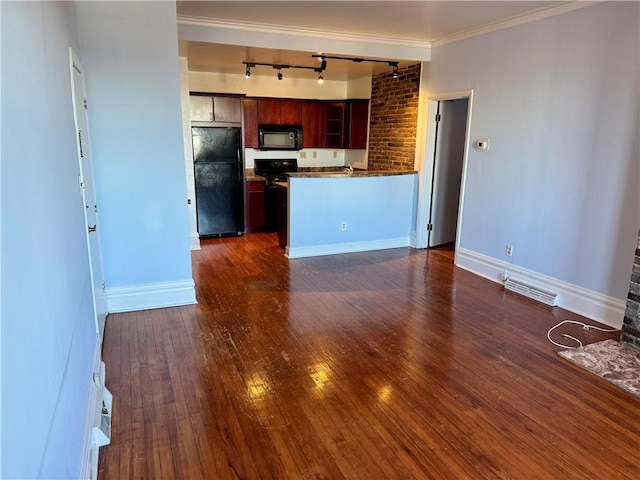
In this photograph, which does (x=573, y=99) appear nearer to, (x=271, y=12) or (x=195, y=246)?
(x=271, y=12)

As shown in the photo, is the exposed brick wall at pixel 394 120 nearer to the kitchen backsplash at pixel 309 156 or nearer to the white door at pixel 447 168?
the white door at pixel 447 168

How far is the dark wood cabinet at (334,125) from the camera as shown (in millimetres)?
7547

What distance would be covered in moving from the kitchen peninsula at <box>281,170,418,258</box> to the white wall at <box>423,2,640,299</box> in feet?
3.86

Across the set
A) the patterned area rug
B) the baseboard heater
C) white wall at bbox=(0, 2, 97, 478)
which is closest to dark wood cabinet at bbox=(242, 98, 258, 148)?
the baseboard heater

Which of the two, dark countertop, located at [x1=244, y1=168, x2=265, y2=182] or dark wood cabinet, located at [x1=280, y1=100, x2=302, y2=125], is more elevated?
dark wood cabinet, located at [x1=280, y1=100, x2=302, y2=125]

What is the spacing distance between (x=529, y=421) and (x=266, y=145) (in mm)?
5921

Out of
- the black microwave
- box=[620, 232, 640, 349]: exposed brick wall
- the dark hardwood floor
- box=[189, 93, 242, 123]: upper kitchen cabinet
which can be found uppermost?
box=[189, 93, 242, 123]: upper kitchen cabinet

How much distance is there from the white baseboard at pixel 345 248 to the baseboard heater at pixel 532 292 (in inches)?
75.2

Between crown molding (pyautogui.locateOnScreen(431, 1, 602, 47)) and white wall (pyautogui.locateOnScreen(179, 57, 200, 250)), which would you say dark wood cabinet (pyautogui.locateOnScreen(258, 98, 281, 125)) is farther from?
crown molding (pyautogui.locateOnScreen(431, 1, 602, 47))

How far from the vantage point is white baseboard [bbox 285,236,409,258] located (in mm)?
5660

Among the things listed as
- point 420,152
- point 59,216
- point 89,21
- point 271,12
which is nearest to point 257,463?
point 59,216

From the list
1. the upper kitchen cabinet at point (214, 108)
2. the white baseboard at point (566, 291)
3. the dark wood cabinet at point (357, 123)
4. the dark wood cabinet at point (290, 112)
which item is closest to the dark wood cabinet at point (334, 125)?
the dark wood cabinet at point (357, 123)

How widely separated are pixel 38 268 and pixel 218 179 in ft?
17.2

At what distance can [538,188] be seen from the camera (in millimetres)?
4262
